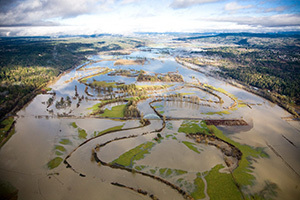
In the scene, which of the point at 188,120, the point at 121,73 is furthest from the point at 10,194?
the point at 121,73

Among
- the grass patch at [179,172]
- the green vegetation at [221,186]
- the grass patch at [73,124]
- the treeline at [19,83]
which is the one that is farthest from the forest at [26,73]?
the green vegetation at [221,186]

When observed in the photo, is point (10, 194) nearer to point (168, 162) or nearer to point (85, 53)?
point (168, 162)

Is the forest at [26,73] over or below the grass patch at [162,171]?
over

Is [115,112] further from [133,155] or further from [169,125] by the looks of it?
[133,155]

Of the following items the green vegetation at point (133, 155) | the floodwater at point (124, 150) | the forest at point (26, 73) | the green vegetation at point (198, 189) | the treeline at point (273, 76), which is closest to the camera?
the green vegetation at point (198, 189)

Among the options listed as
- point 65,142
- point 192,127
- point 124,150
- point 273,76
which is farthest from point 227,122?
point 273,76

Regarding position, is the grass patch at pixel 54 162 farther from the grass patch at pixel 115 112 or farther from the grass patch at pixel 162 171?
the grass patch at pixel 162 171

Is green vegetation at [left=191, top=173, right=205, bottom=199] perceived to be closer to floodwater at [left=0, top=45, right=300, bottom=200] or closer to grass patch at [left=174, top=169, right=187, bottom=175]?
floodwater at [left=0, top=45, right=300, bottom=200]
